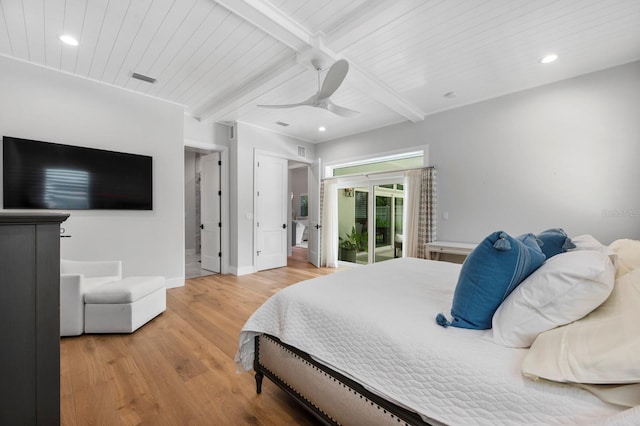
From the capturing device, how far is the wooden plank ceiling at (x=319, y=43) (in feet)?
7.01

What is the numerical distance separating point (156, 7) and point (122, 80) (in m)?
1.62

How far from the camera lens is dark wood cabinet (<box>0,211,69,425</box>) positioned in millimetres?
809

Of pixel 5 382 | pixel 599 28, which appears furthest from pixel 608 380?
pixel 599 28

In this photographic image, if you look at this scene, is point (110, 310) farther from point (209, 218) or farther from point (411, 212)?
point (411, 212)

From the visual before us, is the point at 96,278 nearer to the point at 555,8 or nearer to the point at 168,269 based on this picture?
the point at 168,269

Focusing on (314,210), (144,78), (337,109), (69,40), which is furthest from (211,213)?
(337,109)

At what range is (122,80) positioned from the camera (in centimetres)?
330

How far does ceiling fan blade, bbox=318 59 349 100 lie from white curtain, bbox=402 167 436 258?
2488 millimetres

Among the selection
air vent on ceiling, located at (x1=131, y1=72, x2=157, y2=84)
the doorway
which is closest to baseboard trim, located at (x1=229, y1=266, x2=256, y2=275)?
the doorway

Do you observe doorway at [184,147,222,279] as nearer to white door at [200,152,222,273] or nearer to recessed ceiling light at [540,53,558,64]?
white door at [200,152,222,273]

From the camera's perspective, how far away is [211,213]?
16.9 feet

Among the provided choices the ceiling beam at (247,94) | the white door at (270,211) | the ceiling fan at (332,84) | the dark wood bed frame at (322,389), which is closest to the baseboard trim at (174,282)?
the white door at (270,211)

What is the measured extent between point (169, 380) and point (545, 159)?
4580 mm

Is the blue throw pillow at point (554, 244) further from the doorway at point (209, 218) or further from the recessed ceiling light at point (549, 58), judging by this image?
the doorway at point (209, 218)
